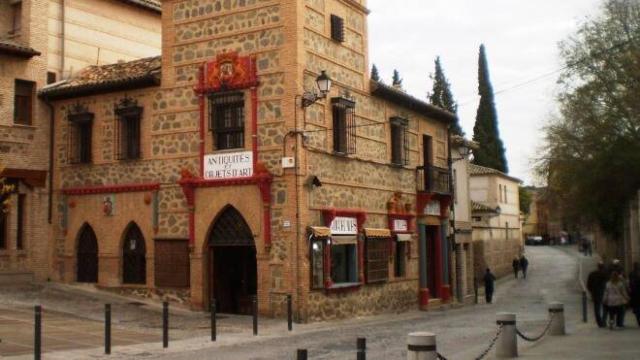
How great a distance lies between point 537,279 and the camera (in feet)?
152

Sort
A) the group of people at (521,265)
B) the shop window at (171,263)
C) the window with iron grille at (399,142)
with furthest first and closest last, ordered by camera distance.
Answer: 1. the group of people at (521,265)
2. the window with iron grille at (399,142)
3. the shop window at (171,263)

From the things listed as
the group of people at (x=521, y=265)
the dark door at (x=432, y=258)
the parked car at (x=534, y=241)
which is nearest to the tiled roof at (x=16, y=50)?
the dark door at (x=432, y=258)

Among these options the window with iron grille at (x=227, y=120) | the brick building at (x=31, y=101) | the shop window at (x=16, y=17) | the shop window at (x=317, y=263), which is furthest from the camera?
the shop window at (x=16, y=17)

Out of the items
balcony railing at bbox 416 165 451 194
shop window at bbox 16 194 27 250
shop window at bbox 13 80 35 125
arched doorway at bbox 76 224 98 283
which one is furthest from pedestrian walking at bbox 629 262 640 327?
shop window at bbox 13 80 35 125

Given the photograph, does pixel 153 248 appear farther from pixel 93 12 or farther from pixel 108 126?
pixel 93 12

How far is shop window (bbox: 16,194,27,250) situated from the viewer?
23812 millimetres

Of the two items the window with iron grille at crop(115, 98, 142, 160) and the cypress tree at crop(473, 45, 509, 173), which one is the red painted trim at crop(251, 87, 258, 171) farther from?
the cypress tree at crop(473, 45, 509, 173)

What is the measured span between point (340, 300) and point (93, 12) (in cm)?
1413

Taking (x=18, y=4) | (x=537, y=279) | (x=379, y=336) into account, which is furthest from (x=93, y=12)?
(x=537, y=279)

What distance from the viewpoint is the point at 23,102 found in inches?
967

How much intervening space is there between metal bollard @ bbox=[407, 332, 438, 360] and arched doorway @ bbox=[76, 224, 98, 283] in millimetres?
16289

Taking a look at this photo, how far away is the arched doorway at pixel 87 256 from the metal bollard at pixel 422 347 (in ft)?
53.4

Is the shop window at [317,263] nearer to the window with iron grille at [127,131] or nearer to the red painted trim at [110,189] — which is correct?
the red painted trim at [110,189]

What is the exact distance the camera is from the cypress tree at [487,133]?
62.6m
